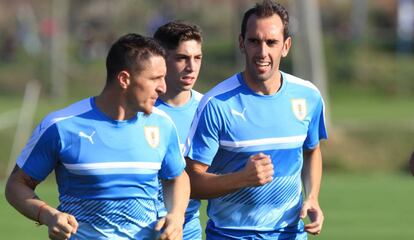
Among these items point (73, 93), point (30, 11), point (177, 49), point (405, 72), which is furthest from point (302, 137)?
point (30, 11)

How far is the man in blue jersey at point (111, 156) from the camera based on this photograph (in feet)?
24.1

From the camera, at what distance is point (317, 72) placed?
3062cm

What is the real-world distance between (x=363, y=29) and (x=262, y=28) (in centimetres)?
3998

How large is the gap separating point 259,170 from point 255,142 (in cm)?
54

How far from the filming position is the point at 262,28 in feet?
26.7

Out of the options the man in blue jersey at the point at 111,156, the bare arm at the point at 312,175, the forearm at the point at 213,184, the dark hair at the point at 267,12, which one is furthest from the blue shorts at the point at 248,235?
the dark hair at the point at 267,12

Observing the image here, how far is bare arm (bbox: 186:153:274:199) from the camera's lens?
301 inches

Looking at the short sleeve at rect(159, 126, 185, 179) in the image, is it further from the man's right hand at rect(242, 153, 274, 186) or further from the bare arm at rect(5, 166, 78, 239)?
the bare arm at rect(5, 166, 78, 239)

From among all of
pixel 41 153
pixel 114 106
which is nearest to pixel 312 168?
pixel 114 106

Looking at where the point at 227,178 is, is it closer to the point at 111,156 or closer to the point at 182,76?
the point at 111,156

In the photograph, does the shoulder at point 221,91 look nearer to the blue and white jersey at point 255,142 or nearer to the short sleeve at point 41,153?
the blue and white jersey at point 255,142

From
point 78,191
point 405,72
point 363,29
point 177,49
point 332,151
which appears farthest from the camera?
point 363,29

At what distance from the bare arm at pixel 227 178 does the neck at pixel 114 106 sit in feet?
2.54

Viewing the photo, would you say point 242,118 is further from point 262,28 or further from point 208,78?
point 208,78
